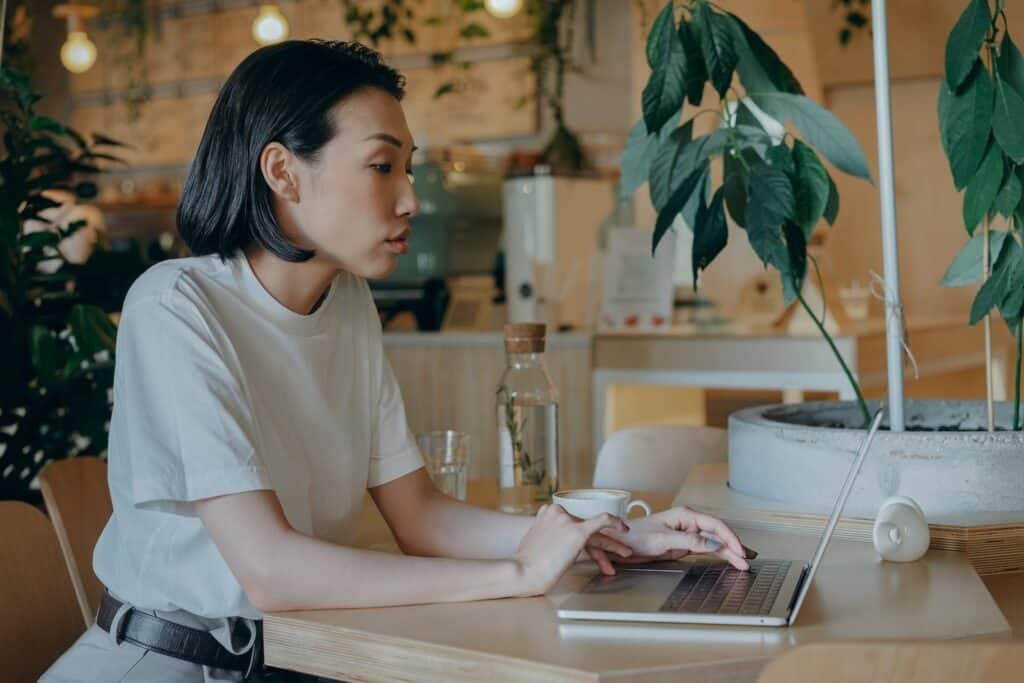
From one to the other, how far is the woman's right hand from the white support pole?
0.61 metres

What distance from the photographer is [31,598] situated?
1.73 meters

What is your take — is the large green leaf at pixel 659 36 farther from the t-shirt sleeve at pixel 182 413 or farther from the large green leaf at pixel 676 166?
the t-shirt sleeve at pixel 182 413

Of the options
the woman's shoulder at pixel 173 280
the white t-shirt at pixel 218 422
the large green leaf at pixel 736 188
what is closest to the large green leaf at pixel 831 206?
the large green leaf at pixel 736 188

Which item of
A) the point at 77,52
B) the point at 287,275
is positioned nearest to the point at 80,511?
the point at 287,275

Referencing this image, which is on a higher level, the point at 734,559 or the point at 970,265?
the point at 970,265

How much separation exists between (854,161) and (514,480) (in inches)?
25.2

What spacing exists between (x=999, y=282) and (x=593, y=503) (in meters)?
0.63

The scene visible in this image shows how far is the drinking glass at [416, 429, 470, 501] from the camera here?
1.86 metres

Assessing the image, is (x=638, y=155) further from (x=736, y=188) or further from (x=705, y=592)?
(x=705, y=592)

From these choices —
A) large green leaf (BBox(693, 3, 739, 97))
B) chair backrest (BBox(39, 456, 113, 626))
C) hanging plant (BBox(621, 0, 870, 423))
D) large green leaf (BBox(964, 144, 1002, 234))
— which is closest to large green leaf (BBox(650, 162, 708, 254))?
hanging plant (BBox(621, 0, 870, 423))

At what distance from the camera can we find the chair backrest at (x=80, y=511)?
1.79m

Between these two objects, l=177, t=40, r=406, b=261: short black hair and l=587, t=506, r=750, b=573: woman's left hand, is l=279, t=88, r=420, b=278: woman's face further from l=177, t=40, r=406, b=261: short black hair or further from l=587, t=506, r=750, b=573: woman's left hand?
l=587, t=506, r=750, b=573: woman's left hand

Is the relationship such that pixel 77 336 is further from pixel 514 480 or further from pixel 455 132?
pixel 455 132

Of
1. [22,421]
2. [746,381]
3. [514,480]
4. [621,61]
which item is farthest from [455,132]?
[514,480]
